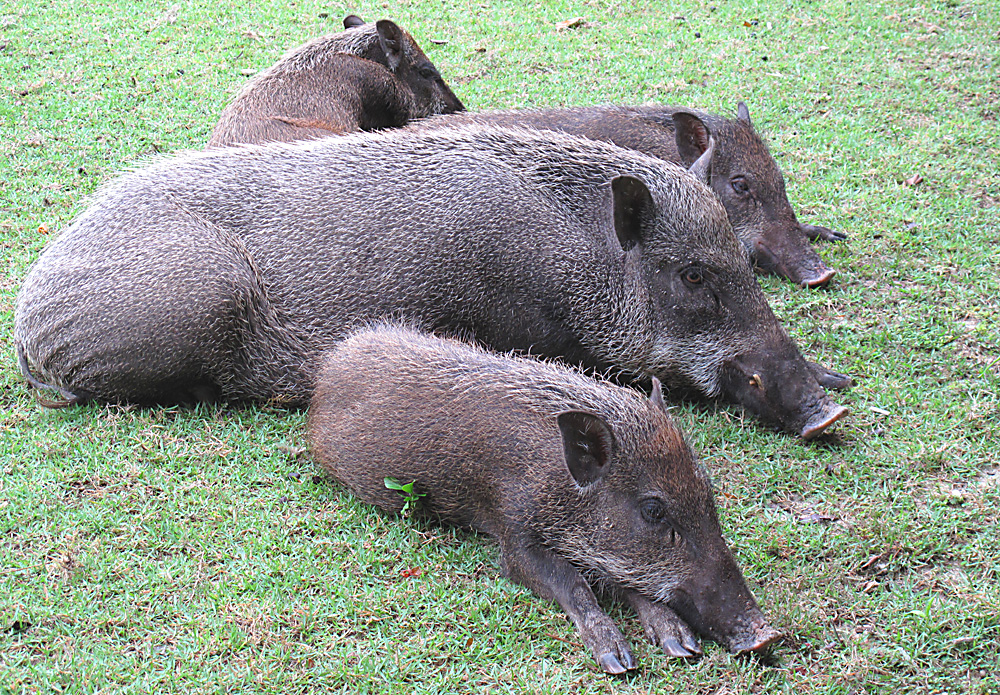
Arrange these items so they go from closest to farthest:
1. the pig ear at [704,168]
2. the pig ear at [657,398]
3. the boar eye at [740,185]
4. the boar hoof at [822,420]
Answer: the pig ear at [657,398] < the boar hoof at [822,420] < the pig ear at [704,168] < the boar eye at [740,185]

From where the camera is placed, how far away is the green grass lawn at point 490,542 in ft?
10.6

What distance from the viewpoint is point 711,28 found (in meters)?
9.68

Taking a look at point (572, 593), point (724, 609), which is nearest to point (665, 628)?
point (724, 609)

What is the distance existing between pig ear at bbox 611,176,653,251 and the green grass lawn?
96 cm

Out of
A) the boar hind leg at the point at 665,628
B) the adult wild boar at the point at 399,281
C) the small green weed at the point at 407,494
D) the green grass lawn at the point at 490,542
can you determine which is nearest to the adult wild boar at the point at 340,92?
the green grass lawn at the point at 490,542

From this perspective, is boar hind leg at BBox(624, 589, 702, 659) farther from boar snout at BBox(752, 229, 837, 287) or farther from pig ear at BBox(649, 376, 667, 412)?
boar snout at BBox(752, 229, 837, 287)

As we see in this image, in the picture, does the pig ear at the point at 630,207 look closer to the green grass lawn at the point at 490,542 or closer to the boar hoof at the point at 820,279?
the green grass lawn at the point at 490,542

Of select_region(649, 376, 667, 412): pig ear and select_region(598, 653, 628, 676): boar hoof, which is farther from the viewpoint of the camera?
select_region(649, 376, 667, 412): pig ear

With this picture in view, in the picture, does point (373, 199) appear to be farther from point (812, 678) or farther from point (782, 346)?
point (812, 678)

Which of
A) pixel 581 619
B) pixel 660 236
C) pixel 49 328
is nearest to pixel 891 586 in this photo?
pixel 581 619

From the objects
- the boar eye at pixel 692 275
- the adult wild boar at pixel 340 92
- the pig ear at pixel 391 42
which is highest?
the pig ear at pixel 391 42

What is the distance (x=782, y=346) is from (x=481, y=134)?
200 cm

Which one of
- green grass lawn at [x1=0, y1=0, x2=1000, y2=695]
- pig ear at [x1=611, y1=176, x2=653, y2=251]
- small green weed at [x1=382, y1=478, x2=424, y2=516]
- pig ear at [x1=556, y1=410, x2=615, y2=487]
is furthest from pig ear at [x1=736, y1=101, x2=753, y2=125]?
small green weed at [x1=382, y1=478, x2=424, y2=516]

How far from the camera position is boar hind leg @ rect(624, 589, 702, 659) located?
323 cm
